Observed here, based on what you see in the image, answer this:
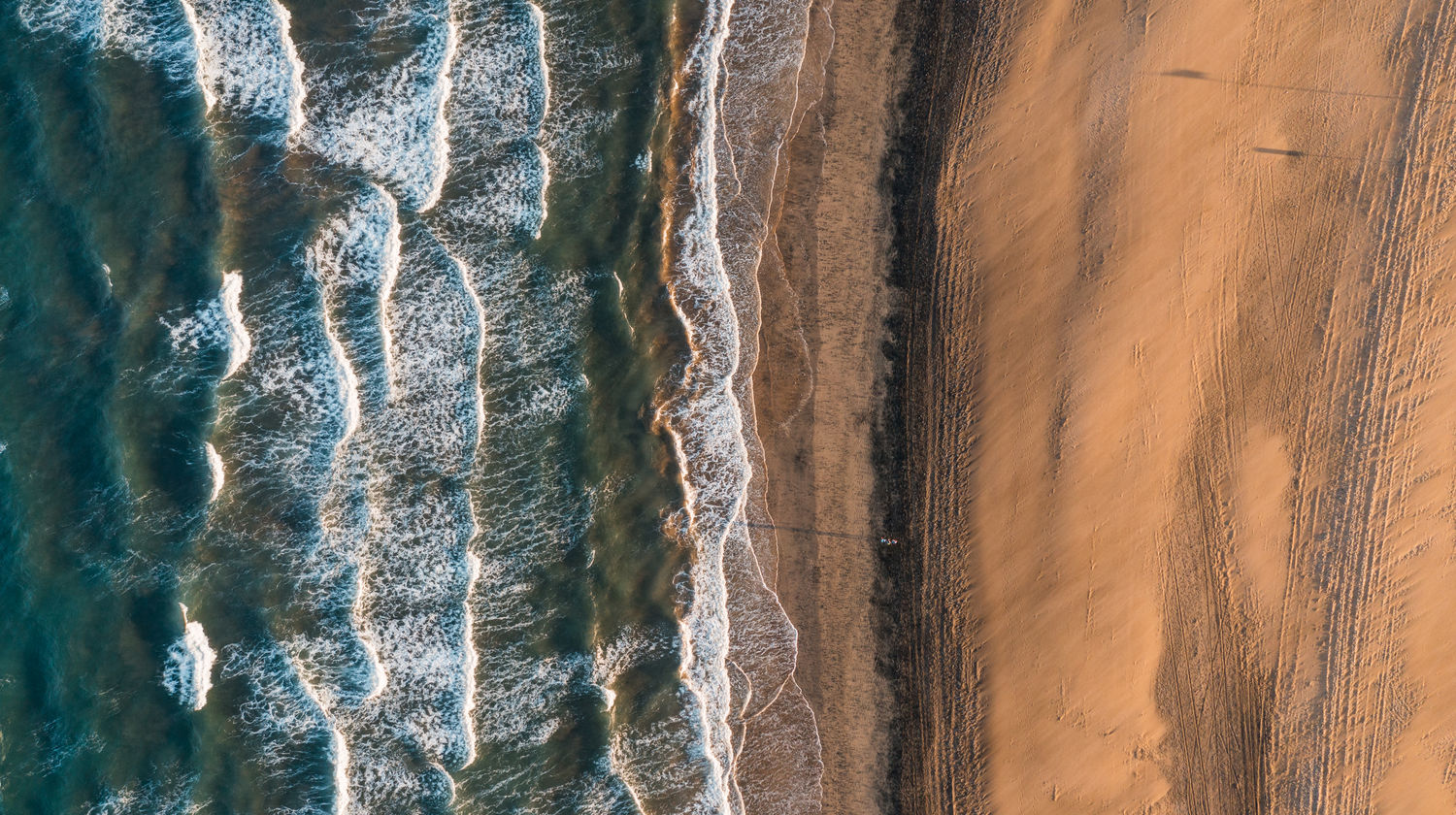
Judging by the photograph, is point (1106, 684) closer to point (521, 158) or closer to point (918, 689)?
point (918, 689)

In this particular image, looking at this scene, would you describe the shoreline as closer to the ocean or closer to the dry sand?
the dry sand

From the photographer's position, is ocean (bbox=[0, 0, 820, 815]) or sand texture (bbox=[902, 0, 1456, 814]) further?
sand texture (bbox=[902, 0, 1456, 814])

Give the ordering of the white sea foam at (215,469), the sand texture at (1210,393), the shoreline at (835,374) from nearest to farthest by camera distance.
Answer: the white sea foam at (215,469)
the sand texture at (1210,393)
the shoreline at (835,374)

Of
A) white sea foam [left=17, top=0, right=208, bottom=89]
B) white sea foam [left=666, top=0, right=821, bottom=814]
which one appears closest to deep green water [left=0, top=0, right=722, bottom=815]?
white sea foam [left=17, top=0, right=208, bottom=89]

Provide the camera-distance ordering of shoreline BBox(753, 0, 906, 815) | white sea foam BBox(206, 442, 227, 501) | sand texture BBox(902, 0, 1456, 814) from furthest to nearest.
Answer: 1. shoreline BBox(753, 0, 906, 815)
2. sand texture BBox(902, 0, 1456, 814)
3. white sea foam BBox(206, 442, 227, 501)

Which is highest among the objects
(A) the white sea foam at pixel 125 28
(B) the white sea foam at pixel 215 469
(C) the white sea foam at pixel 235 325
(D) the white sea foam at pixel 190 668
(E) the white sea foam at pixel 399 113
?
(A) the white sea foam at pixel 125 28

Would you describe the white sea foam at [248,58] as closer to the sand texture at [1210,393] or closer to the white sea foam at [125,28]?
the white sea foam at [125,28]

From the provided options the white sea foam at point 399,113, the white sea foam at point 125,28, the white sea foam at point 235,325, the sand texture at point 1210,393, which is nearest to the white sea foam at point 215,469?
the white sea foam at point 235,325

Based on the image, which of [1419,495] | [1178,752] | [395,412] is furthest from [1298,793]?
[395,412]
